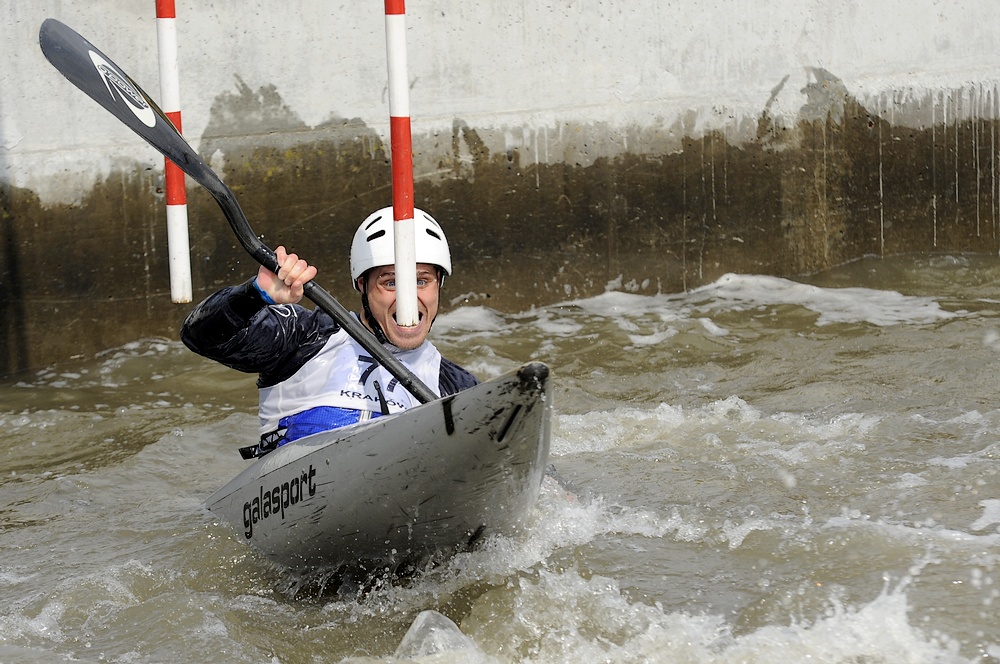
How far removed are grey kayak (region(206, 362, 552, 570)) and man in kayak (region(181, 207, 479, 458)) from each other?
0.14 metres

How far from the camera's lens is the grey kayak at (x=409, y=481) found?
2545 mm

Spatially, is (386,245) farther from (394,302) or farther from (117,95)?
(117,95)

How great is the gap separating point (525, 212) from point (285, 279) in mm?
3274

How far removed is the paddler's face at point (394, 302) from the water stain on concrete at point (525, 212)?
2.30m

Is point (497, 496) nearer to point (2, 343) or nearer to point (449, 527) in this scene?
point (449, 527)

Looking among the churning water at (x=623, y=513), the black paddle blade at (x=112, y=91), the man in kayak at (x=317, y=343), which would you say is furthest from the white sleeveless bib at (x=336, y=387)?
the black paddle blade at (x=112, y=91)

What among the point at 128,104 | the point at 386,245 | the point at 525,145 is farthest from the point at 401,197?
the point at 525,145

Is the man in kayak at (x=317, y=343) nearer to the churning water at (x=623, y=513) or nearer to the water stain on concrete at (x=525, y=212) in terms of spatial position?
the churning water at (x=623, y=513)

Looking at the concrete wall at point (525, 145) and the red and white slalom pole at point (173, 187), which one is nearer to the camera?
the red and white slalom pole at point (173, 187)

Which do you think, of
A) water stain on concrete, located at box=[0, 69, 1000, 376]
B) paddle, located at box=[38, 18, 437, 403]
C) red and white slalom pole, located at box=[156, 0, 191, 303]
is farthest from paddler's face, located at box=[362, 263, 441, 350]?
water stain on concrete, located at box=[0, 69, 1000, 376]

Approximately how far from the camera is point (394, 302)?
3270 millimetres

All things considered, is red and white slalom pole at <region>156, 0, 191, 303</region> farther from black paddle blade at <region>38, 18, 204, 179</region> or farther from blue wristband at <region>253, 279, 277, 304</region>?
blue wristband at <region>253, 279, 277, 304</region>

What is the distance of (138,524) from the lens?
12.0ft

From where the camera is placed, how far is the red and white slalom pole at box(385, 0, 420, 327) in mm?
3135
